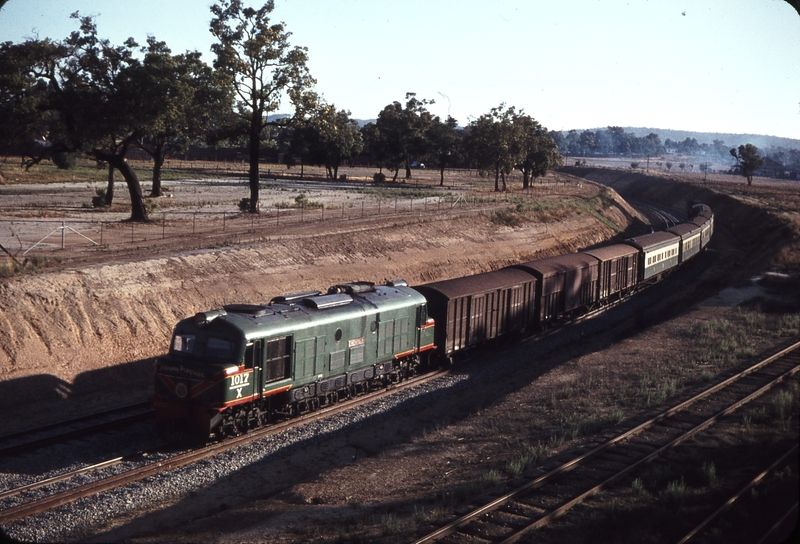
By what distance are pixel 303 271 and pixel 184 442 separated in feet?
64.0

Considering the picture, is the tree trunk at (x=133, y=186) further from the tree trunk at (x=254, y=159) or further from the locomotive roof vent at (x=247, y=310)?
the locomotive roof vent at (x=247, y=310)

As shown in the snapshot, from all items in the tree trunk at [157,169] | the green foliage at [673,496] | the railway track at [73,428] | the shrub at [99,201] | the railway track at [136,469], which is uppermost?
the tree trunk at [157,169]

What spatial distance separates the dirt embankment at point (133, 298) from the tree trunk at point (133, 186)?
36.2 feet

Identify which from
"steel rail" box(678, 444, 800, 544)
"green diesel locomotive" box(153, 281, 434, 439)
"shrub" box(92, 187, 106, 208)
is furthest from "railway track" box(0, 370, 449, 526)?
"shrub" box(92, 187, 106, 208)

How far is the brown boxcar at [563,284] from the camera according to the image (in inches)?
1307

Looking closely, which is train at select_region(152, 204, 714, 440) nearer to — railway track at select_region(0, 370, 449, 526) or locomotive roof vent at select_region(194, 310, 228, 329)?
locomotive roof vent at select_region(194, 310, 228, 329)

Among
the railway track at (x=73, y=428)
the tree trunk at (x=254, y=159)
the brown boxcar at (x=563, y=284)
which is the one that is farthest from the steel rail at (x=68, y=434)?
the tree trunk at (x=254, y=159)

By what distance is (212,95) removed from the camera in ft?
157

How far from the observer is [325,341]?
2153 cm

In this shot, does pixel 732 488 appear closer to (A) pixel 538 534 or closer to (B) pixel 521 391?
(A) pixel 538 534

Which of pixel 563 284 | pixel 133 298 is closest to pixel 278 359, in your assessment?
pixel 133 298

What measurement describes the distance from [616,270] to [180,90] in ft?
90.9

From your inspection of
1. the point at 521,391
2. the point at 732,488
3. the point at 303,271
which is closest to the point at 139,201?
the point at 303,271

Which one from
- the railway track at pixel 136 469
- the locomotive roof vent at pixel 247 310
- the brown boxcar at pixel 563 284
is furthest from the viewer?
the brown boxcar at pixel 563 284
